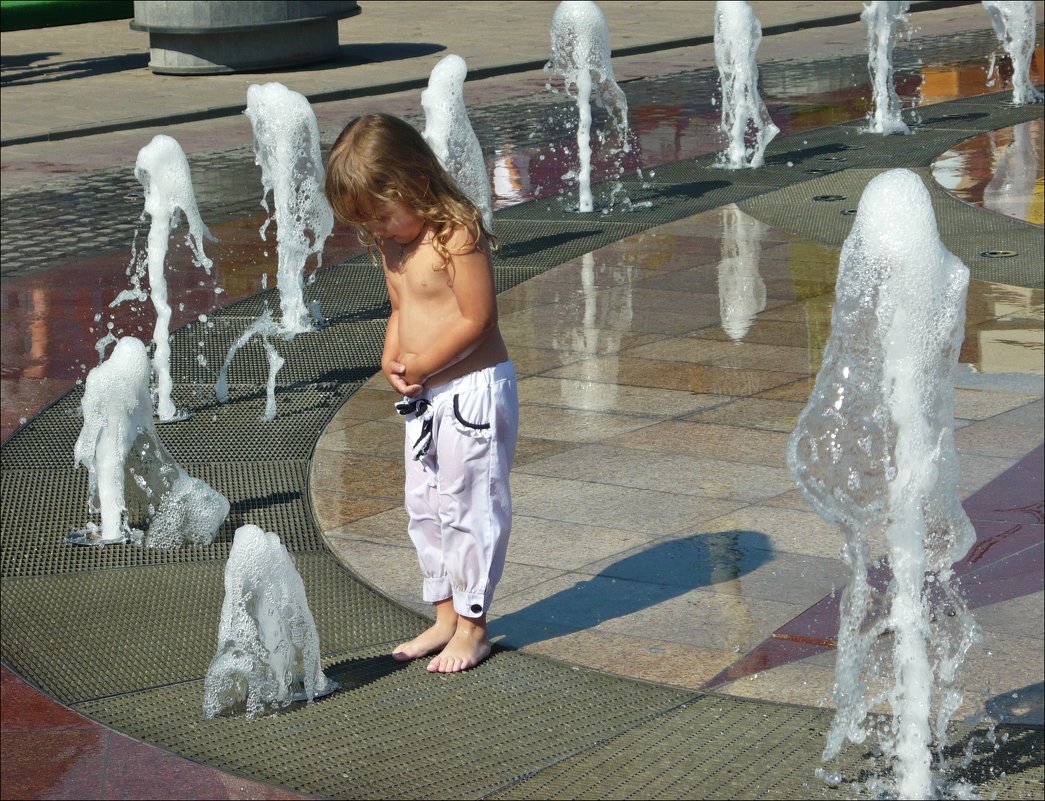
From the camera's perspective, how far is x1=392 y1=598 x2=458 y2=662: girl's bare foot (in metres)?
4.76

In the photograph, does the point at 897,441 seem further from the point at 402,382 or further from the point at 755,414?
the point at 755,414

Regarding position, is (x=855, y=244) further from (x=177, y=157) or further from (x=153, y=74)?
(x=153, y=74)

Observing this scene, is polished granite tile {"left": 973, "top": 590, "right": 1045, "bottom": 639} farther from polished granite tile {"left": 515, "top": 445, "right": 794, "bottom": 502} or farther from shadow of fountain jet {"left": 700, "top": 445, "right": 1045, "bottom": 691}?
polished granite tile {"left": 515, "top": 445, "right": 794, "bottom": 502}

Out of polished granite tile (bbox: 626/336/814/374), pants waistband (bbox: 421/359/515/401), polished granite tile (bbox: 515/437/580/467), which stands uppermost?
pants waistband (bbox: 421/359/515/401)

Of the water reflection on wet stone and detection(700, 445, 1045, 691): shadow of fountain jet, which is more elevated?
the water reflection on wet stone

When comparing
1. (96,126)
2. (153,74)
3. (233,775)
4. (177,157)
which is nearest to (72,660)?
(233,775)

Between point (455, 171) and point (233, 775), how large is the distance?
771cm

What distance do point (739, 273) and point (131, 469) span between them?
4679mm

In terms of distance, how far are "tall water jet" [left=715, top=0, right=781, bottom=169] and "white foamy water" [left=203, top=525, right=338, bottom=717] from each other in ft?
31.0

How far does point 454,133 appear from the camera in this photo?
37.1ft

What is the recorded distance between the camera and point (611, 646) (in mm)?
4863

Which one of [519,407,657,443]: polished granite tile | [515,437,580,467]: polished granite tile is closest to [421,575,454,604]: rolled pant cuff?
[515,437,580,467]: polished granite tile

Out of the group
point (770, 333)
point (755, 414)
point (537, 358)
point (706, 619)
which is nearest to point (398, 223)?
point (706, 619)

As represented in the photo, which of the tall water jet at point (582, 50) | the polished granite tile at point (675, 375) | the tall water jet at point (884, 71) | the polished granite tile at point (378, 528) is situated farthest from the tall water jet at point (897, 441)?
the tall water jet at point (884, 71)
